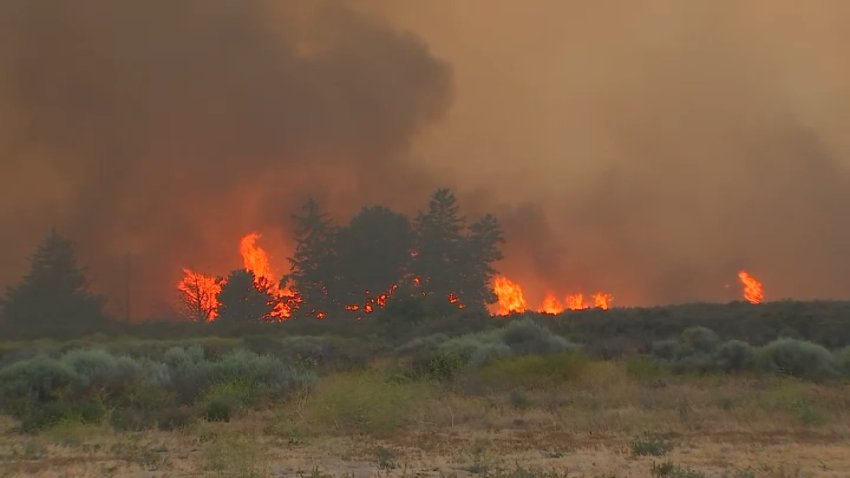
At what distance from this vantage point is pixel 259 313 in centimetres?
5066

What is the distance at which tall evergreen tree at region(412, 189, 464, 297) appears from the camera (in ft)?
176

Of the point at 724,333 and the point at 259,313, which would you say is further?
the point at 259,313

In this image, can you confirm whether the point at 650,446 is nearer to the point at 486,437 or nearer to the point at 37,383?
the point at 486,437

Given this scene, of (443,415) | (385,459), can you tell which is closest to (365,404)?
(443,415)

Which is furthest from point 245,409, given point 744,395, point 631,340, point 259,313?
point 259,313

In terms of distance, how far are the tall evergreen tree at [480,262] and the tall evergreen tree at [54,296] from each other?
79.0ft

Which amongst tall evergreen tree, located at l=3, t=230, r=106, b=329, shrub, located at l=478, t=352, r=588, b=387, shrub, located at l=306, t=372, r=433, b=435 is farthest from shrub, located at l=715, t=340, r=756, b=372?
tall evergreen tree, located at l=3, t=230, r=106, b=329

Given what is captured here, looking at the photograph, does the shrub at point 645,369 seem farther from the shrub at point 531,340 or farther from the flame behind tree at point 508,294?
the flame behind tree at point 508,294

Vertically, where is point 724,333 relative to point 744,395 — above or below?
above

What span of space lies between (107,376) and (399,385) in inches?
235

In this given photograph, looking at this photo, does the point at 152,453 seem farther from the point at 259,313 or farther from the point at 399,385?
the point at 259,313

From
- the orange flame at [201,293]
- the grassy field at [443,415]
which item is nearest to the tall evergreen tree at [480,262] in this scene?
the orange flame at [201,293]

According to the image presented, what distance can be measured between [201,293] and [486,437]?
45290 mm

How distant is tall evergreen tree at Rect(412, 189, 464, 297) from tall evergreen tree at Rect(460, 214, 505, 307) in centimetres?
58
